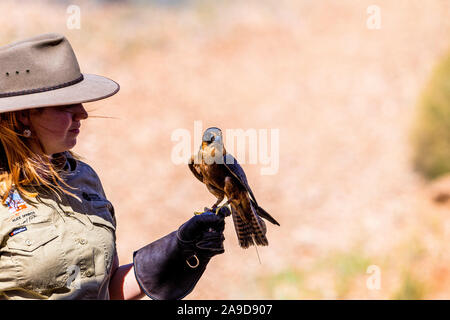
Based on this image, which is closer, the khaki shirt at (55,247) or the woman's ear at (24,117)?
the khaki shirt at (55,247)

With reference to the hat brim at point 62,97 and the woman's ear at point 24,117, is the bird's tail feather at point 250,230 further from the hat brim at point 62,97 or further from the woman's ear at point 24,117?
the woman's ear at point 24,117

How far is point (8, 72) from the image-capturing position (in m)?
2.37

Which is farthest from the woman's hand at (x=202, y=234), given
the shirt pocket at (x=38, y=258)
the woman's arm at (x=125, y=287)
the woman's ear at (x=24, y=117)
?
the woman's ear at (x=24, y=117)

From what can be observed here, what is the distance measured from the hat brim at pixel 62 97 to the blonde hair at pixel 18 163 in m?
0.10

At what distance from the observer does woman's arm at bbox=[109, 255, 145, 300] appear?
2.85 metres

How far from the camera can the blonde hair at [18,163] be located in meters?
2.39

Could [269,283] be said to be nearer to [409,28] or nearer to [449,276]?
[449,276]

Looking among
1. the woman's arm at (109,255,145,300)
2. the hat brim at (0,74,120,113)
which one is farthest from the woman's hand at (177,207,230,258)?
the hat brim at (0,74,120,113)

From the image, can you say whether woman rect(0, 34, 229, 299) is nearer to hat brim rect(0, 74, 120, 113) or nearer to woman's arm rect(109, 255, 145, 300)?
hat brim rect(0, 74, 120, 113)

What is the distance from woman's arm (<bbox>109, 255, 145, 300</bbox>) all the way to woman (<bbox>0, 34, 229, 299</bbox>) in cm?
20

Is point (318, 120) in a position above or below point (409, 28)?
Result: below

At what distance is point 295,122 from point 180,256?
34.4ft

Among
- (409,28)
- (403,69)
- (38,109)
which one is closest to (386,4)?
(409,28)
